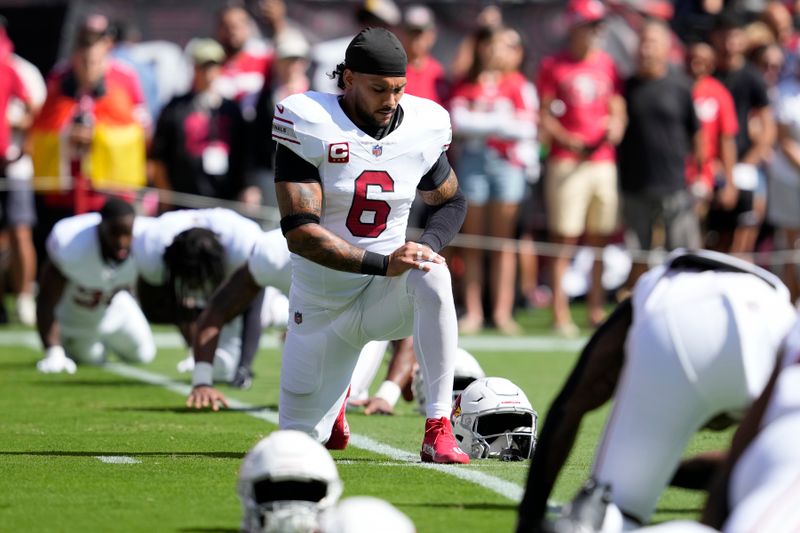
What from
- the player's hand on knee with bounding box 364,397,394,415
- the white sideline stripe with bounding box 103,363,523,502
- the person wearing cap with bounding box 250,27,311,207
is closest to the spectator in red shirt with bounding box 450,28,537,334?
the person wearing cap with bounding box 250,27,311,207

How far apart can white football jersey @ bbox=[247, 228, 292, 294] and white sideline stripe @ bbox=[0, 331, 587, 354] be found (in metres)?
3.78

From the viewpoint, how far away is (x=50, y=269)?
10.4 meters

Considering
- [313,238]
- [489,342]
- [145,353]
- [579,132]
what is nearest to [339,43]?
[579,132]

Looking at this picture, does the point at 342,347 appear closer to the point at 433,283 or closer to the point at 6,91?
the point at 433,283

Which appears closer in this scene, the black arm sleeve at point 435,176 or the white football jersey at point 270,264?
the black arm sleeve at point 435,176

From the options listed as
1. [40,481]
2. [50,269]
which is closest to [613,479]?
[40,481]

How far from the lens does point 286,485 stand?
4527 mm

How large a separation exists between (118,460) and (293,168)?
1.38 metres

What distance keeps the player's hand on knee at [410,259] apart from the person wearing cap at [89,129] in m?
7.24

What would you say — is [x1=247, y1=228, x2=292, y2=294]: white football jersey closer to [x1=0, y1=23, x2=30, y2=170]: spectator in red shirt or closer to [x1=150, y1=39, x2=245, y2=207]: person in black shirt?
[x1=150, y1=39, x2=245, y2=207]: person in black shirt

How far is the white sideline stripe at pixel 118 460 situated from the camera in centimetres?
638

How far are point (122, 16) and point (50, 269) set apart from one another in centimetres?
564

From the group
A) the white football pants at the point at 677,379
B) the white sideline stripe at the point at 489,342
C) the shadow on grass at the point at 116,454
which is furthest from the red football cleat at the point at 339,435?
the white sideline stripe at the point at 489,342

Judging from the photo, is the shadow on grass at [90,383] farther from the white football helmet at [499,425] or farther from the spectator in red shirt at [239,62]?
the spectator in red shirt at [239,62]
